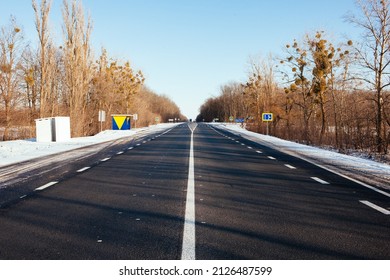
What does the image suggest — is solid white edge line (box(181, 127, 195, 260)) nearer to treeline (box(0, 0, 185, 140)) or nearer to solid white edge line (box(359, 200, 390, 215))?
solid white edge line (box(359, 200, 390, 215))

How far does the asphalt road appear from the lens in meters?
4.79

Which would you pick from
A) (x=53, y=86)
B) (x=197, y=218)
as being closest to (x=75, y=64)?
(x=53, y=86)

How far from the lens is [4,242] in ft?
16.8

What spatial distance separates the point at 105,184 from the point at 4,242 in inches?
188

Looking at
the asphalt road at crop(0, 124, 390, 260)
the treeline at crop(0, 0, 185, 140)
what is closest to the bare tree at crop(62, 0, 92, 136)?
the treeline at crop(0, 0, 185, 140)

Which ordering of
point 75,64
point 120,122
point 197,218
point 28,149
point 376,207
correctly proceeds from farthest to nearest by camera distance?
point 120,122, point 75,64, point 28,149, point 376,207, point 197,218

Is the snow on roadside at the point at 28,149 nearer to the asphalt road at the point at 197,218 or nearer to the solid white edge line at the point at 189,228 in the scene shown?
the asphalt road at the point at 197,218

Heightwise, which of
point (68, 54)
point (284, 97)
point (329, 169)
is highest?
point (68, 54)

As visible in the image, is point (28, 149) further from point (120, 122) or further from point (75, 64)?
point (120, 122)

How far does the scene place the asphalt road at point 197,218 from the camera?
15.7 feet

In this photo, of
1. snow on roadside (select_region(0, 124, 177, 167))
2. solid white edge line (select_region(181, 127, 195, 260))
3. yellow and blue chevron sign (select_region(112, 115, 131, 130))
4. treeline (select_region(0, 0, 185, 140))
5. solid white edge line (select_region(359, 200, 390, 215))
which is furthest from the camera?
yellow and blue chevron sign (select_region(112, 115, 131, 130))

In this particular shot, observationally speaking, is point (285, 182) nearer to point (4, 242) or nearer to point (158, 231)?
point (158, 231)

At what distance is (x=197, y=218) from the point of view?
6.40m
